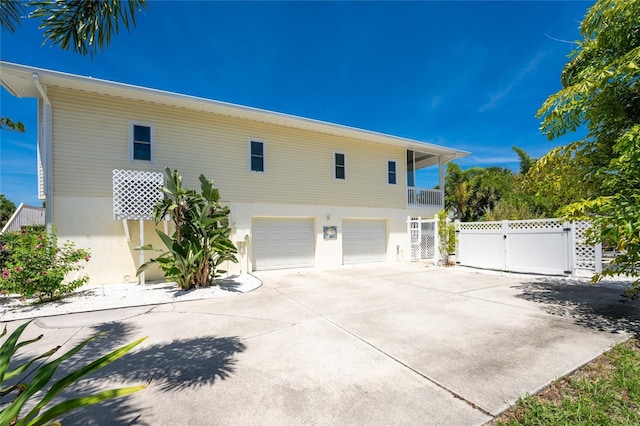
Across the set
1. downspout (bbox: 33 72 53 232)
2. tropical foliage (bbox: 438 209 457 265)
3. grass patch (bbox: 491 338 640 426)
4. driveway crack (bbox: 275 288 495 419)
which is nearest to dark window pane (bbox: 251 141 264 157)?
downspout (bbox: 33 72 53 232)

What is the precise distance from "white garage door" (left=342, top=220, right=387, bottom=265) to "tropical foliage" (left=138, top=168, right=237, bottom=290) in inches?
237

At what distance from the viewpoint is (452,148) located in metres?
14.2

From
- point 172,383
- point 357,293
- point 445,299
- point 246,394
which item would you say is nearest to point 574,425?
point 246,394

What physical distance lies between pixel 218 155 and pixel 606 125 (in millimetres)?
10217

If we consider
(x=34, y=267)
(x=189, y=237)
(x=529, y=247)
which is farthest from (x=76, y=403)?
(x=529, y=247)

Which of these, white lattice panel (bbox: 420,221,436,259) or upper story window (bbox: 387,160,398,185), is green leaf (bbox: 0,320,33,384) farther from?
white lattice panel (bbox: 420,221,436,259)

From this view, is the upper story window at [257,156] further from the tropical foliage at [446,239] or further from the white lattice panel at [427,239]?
the white lattice panel at [427,239]

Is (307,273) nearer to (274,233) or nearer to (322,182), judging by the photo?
(274,233)

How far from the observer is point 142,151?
9352 mm

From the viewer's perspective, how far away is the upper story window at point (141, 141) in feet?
30.0

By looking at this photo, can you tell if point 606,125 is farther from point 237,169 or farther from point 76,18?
point 237,169

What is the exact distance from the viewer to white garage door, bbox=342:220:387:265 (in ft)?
42.0

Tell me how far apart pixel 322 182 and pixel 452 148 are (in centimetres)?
700

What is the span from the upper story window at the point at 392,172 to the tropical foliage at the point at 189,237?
8.57 meters
